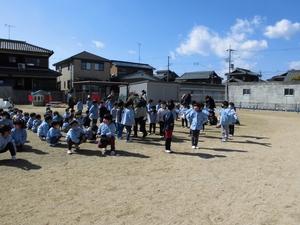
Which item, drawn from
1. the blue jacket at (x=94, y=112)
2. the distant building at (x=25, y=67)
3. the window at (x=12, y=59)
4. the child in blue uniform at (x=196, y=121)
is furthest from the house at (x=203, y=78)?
the child in blue uniform at (x=196, y=121)

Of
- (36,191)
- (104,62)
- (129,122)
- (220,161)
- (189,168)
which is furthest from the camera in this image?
(104,62)

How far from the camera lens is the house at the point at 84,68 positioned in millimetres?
48312

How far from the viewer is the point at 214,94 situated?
5141 cm

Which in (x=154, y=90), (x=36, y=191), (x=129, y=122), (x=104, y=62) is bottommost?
(x=36, y=191)

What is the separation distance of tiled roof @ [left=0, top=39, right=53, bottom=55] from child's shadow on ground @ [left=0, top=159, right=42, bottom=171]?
34.1m

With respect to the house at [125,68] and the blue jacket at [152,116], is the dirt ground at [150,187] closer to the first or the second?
the blue jacket at [152,116]

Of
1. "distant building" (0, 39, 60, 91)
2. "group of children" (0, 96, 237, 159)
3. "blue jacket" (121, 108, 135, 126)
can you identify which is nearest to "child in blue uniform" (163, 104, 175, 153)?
"group of children" (0, 96, 237, 159)

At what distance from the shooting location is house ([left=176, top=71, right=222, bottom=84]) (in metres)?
70.4

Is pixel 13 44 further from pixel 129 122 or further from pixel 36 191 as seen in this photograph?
pixel 36 191

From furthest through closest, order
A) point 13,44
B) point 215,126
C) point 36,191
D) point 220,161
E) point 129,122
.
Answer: point 13,44 → point 215,126 → point 129,122 → point 220,161 → point 36,191

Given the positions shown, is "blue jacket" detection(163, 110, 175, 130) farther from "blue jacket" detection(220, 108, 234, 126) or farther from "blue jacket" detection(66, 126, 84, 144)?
"blue jacket" detection(220, 108, 234, 126)

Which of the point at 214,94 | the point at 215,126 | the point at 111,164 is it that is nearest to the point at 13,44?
the point at 214,94

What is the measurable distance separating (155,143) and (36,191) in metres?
6.44

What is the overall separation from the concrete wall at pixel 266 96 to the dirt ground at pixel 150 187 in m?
30.3
